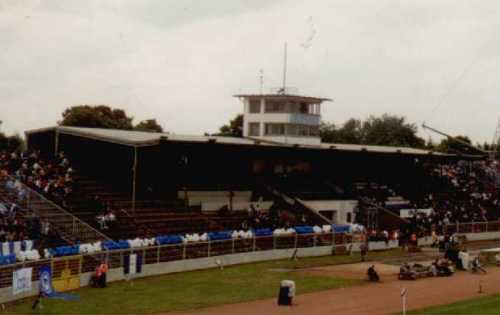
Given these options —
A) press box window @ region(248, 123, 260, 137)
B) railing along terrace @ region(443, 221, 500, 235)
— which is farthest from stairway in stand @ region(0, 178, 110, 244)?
press box window @ region(248, 123, 260, 137)

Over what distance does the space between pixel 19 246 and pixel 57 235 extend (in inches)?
180

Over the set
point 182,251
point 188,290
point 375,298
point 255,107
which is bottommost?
point 188,290

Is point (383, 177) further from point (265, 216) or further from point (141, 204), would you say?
point (141, 204)

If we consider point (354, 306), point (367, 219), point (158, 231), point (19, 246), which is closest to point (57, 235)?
point (19, 246)

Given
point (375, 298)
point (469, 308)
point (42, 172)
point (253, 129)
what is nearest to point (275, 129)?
point (253, 129)

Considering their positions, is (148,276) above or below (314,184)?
below

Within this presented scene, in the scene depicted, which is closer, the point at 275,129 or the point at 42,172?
the point at 42,172

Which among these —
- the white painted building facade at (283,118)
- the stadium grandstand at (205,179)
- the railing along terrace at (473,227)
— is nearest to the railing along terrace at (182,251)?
the stadium grandstand at (205,179)

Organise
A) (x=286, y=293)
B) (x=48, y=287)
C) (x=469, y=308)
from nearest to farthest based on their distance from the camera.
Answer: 1. (x=469, y=308)
2. (x=286, y=293)
3. (x=48, y=287)

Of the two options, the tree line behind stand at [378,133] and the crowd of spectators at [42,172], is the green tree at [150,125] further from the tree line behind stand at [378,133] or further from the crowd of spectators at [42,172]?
the crowd of spectators at [42,172]

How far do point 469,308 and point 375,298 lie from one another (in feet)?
14.0

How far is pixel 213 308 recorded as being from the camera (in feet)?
104

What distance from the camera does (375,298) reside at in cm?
3438

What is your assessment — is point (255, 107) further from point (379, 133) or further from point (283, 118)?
point (379, 133)
